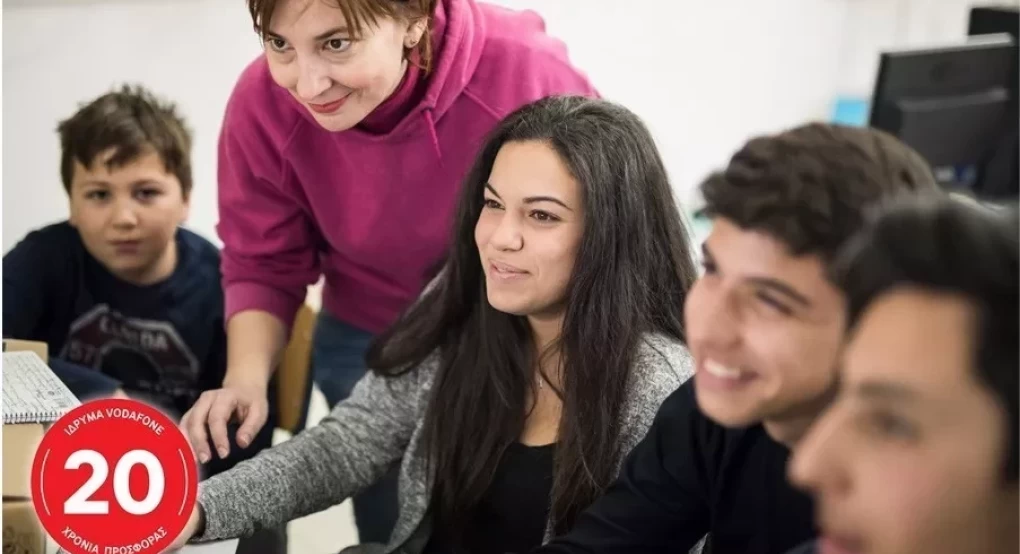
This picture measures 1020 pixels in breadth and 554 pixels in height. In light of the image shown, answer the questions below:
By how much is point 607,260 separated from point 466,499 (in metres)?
0.25

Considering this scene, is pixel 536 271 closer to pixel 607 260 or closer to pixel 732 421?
pixel 607 260

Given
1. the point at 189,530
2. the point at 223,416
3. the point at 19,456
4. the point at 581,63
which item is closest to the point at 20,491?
the point at 19,456

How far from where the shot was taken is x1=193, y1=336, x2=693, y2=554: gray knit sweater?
835 millimetres

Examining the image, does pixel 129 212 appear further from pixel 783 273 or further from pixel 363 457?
pixel 783 273

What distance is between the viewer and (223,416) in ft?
3.02

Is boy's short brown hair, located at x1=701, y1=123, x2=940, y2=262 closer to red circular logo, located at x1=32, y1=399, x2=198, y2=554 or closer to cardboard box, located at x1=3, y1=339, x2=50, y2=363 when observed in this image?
red circular logo, located at x1=32, y1=399, x2=198, y2=554

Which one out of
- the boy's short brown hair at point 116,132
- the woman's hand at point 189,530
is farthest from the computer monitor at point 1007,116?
the boy's short brown hair at point 116,132

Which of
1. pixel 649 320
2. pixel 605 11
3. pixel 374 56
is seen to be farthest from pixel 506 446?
pixel 605 11

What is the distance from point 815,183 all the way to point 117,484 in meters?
0.45

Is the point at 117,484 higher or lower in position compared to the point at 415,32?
lower

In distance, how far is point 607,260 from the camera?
0.81 meters

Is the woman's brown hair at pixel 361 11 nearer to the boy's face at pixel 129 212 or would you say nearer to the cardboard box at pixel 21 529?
the boy's face at pixel 129 212

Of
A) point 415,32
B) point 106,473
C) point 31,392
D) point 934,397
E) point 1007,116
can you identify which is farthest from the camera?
point 1007,116

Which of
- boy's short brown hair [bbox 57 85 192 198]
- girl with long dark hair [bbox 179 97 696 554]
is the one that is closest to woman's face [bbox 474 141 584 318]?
girl with long dark hair [bbox 179 97 696 554]
